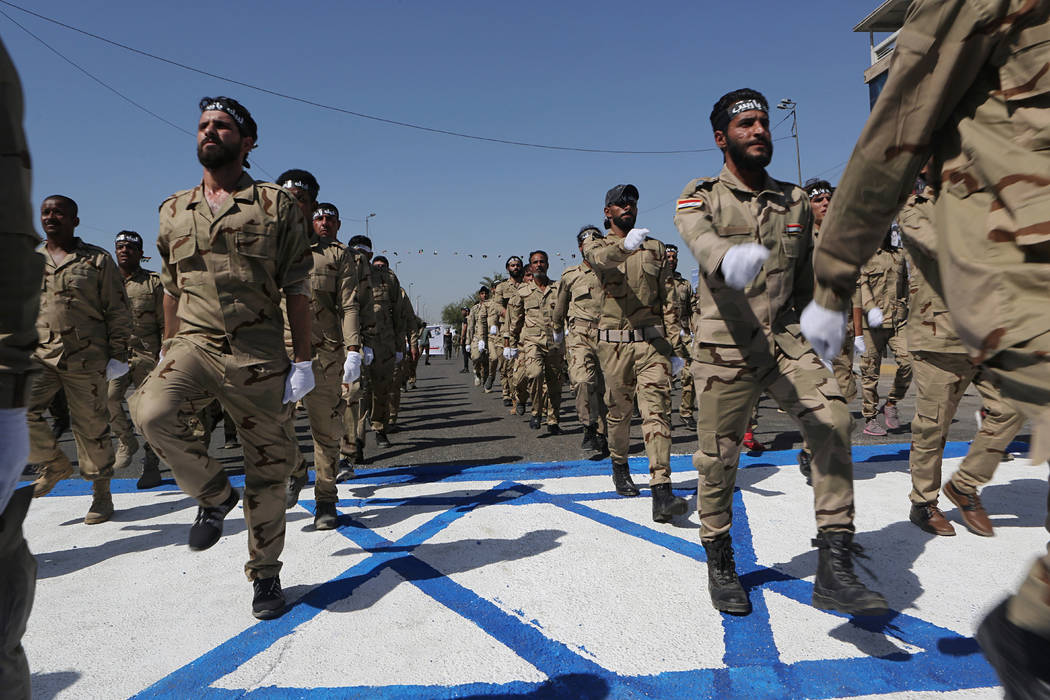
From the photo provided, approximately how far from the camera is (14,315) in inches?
48.8

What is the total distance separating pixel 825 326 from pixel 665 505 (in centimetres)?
251

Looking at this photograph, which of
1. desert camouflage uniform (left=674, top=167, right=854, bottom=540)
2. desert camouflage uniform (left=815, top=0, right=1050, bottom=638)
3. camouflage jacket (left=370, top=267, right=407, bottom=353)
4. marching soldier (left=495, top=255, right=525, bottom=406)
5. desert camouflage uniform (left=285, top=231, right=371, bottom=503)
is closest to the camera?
desert camouflage uniform (left=815, top=0, right=1050, bottom=638)

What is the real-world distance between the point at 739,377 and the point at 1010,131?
1739 millimetres

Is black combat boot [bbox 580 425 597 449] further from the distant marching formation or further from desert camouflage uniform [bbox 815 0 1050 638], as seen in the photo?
desert camouflage uniform [bbox 815 0 1050 638]

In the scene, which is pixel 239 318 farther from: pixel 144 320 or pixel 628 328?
pixel 144 320

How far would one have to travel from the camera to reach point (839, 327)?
180 cm

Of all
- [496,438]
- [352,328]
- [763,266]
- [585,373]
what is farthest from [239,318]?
[496,438]

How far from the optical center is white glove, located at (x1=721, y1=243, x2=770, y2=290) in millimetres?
2201

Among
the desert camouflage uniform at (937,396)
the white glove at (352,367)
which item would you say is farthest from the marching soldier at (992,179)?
the white glove at (352,367)

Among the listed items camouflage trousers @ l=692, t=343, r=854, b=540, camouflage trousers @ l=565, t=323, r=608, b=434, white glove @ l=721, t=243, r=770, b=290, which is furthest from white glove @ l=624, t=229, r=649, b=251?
camouflage trousers @ l=565, t=323, r=608, b=434

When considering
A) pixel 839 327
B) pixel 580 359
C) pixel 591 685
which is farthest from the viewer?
pixel 580 359

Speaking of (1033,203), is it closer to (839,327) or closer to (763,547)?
(839,327)

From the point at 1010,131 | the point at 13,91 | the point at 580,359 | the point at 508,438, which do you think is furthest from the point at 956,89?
the point at 508,438

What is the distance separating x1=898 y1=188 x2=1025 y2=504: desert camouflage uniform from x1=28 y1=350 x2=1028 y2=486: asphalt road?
3.93 feet
